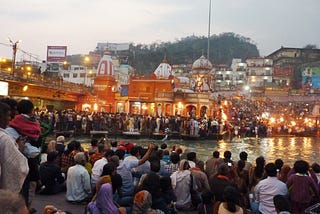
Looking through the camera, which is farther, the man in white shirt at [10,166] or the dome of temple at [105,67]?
the dome of temple at [105,67]

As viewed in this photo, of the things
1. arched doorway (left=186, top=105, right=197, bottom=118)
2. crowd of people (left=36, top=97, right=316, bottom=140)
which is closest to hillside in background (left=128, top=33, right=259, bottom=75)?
arched doorway (left=186, top=105, right=197, bottom=118)

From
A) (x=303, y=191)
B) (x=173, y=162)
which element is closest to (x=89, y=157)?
(x=173, y=162)

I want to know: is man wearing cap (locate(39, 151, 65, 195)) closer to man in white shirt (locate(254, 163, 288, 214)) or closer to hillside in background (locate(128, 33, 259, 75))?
man in white shirt (locate(254, 163, 288, 214))

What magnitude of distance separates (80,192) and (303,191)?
5216 millimetres

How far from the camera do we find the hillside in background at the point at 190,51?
12188 cm

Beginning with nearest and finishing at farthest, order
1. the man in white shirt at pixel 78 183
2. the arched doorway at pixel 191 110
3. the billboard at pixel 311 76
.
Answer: the man in white shirt at pixel 78 183 → the arched doorway at pixel 191 110 → the billboard at pixel 311 76

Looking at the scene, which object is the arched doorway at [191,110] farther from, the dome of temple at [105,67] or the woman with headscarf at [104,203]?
the woman with headscarf at [104,203]

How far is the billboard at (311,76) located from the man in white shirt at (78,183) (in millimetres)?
87284

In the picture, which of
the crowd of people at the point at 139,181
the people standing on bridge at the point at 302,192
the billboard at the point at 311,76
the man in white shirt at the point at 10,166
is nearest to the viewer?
the man in white shirt at the point at 10,166

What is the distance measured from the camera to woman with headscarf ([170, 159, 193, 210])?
886 cm

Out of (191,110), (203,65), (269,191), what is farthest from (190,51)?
(269,191)

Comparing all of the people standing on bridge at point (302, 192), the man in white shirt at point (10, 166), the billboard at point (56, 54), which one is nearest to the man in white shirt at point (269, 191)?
the people standing on bridge at point (302, 192)

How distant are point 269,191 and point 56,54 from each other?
54788 millimetres

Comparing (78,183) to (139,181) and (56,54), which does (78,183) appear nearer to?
(139,181)
